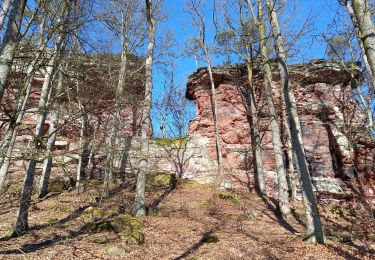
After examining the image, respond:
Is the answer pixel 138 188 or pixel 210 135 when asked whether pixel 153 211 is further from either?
pixel 210 135

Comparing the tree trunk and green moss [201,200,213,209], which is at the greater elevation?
the tree trunk

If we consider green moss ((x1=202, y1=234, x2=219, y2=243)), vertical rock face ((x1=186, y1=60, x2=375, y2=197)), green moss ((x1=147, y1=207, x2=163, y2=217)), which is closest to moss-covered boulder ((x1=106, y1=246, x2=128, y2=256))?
green moss ((x1=202, y1=234, x2=219, y2=243))

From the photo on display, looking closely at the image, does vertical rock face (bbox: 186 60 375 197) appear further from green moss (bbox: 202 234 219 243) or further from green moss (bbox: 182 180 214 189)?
green moss (bbox: 202 234 219 243)

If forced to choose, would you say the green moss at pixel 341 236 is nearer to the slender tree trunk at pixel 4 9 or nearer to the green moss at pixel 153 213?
the green moss at pixel 153 213

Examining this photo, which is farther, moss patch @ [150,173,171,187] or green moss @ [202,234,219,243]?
moss patch @ [150,173,171,187]

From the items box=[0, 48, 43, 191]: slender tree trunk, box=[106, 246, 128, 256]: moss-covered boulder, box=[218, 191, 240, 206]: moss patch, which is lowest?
box=[106, 246, 128, 256]: moss-covered boulder

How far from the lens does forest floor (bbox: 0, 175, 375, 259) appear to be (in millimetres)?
7988

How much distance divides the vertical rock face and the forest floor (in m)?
3.59

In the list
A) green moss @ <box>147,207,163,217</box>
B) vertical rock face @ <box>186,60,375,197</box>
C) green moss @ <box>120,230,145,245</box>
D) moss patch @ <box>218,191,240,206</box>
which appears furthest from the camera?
vertical rock face @ <box>186,60,375,197</box>

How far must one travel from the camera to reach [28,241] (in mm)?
8281

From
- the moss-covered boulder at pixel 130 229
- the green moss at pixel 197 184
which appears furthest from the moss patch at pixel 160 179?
the moss-covered boulder at pixel 130 229

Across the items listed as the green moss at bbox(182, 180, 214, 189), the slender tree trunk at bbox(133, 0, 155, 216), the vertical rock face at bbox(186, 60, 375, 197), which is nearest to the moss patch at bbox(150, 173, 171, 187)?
the green moss at bbox(182, 180, 214, 189)

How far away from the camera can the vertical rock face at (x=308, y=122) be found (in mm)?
18562

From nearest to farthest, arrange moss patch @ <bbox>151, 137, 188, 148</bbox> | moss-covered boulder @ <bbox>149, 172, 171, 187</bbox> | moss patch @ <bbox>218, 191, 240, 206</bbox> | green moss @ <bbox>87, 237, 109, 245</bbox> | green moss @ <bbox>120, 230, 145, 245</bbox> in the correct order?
green moss @ <bbox>87, 237, 109, 245</bbox> < green moss @ <bbox>120, 230, 145, 245</bbox> < moss patch @ <bbox>218, 191, 240, 206</bbox> < moss-covered boulder @ <bbox>149, 172, 171, 187</bbox> < moss patch @ <bbox>151, 137, 188, 148</bbox>
